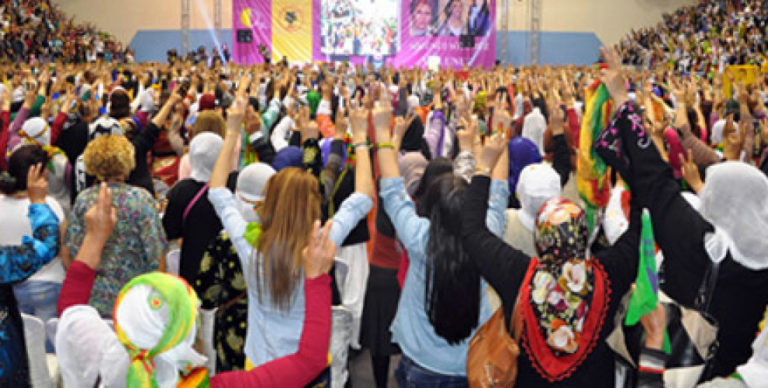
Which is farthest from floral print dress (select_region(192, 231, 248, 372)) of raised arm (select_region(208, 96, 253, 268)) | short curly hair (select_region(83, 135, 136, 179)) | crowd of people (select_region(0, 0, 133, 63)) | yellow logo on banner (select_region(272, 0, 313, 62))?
yellow logo on banner (select_region(272, 0, 313, 62))

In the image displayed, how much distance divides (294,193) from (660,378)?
3.85 ft

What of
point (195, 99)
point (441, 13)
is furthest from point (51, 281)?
point (441, 13)

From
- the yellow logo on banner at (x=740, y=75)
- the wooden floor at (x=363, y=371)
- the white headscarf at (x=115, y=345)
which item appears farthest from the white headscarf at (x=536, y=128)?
the yellow logo on banner at (x=740, y=75)

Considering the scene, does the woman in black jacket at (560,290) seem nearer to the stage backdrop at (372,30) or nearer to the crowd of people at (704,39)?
the crowd of people at (704,39)

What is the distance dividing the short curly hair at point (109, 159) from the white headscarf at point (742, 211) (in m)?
2.14

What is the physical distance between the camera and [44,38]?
17719 millimetres

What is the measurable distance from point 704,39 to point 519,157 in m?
16.4

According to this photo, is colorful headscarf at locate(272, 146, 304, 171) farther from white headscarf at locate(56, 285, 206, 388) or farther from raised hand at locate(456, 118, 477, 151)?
white headscarf at locate(56, 285, 206, 388)

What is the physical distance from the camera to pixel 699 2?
21.6 metres

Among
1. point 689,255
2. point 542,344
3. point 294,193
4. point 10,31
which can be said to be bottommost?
point 542,344

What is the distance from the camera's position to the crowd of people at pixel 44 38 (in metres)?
16.6

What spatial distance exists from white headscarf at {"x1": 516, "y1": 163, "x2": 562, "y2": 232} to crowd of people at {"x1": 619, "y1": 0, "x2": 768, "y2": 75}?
12810mm

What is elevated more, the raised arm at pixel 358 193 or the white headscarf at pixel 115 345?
the raised arm at pixel 358 193

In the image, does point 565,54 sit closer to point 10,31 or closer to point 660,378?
point 10,31
